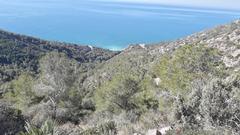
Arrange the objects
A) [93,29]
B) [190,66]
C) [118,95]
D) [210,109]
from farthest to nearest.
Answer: [93,29], [118,95], [190,66], [210,109]

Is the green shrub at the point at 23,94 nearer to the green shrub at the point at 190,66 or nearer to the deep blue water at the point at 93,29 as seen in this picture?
the green shrub at the point at 190,66

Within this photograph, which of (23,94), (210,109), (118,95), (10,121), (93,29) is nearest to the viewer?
(210,109)

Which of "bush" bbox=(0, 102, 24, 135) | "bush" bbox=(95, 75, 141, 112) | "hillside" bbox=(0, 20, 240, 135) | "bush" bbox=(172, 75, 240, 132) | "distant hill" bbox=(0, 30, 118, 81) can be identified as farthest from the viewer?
"distant hill" bbox=(0, 30, 118, 81)

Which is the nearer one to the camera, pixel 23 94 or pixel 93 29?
pixel 23 94

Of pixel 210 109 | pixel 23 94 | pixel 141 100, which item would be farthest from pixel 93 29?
pixel 210 109

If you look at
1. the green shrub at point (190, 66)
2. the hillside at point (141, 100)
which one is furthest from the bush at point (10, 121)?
the green shrub at point (190, 66)

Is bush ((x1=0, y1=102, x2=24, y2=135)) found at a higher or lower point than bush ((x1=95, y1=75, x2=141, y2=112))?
higher

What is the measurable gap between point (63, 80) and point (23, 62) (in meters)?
45.4

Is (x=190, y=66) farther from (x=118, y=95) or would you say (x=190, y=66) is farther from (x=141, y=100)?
(x=118, y=95)

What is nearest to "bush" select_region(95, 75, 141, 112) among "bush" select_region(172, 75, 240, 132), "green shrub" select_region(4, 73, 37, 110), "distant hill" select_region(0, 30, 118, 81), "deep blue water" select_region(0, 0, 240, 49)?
"green shrub" select_region(4, 73, 37, 110)

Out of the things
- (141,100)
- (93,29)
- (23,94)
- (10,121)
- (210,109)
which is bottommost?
(93,29)

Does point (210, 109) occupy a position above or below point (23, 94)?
above

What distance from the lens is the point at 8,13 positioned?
19475 centimetres

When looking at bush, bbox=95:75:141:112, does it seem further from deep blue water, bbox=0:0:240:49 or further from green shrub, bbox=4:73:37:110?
deep blue water, bbox=0:0:240:49
